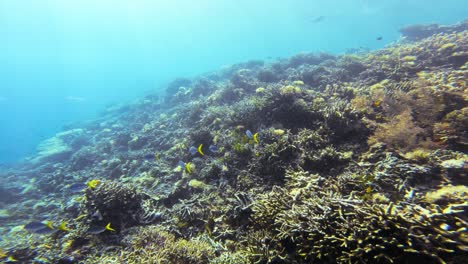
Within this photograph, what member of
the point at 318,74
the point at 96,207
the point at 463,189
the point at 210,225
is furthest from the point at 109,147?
the point at 463,189

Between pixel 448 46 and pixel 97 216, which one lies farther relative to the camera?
pixel 448 46

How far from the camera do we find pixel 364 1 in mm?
57281

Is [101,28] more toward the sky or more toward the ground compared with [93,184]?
more toward the sky

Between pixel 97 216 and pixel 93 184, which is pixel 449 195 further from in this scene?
pixel 93 184

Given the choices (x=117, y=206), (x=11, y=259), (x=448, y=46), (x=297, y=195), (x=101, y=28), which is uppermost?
(x=101, y=28)

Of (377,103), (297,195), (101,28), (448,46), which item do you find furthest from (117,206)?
(101,28)

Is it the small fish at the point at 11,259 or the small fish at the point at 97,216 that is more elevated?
the small fish at the point at 97,216

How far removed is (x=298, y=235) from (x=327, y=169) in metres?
2.34

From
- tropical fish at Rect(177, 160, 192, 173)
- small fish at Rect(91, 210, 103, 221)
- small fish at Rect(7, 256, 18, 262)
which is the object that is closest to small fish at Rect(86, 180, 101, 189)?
small fish at Rect(91, 210, 103, 221)

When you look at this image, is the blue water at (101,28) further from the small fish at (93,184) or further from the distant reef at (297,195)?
the small fish at (93,184)

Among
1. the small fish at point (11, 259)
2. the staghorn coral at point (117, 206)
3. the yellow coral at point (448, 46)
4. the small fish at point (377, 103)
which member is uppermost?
the yellow coral at point (448, 46)

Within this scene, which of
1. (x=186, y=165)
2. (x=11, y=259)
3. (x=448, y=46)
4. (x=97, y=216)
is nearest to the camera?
(x=11, y=259)

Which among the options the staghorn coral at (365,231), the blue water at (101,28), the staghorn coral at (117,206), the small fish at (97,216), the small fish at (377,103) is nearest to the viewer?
the staghorn coral at (365,231)

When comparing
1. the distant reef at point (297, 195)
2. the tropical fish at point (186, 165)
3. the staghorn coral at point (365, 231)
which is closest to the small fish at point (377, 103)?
the distant reef at point (297, 195)
